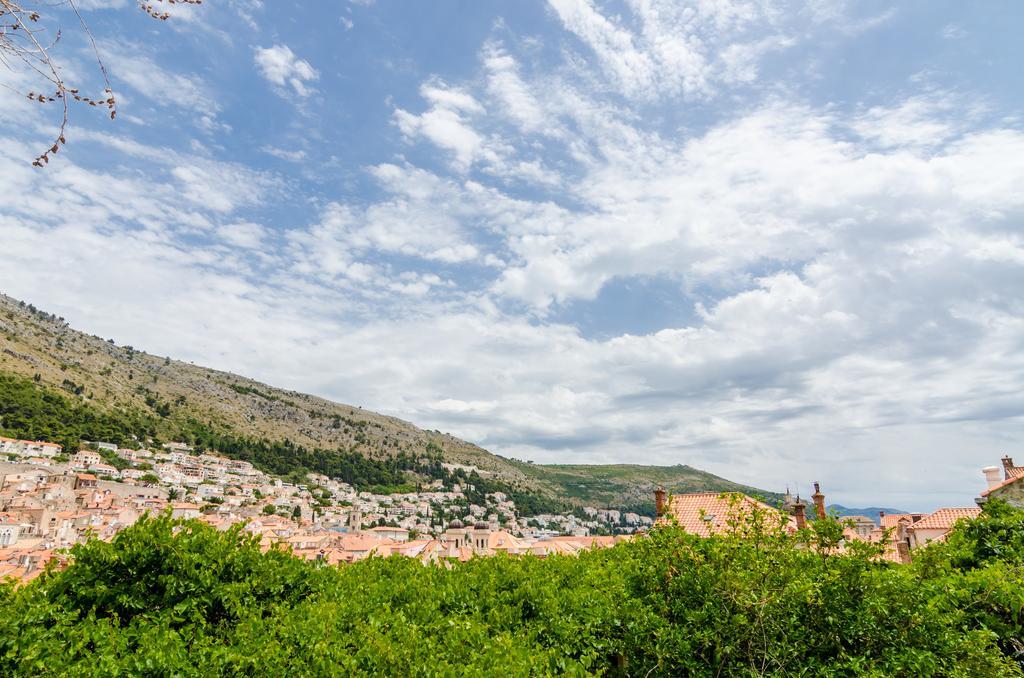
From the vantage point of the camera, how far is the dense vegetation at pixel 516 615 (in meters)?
5.23

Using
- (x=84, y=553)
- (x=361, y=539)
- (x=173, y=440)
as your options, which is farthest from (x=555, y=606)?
(x=173, y=440)

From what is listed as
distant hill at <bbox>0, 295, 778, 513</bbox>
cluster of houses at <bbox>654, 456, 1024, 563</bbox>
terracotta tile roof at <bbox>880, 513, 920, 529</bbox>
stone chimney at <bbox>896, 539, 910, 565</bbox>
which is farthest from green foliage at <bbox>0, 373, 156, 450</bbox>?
stone chimney at <bbox>896, 539, 910, 565</bbox>

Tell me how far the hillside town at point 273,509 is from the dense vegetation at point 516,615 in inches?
26.0

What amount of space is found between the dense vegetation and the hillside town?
0.66 metres

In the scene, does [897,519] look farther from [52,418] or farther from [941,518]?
[52,418]

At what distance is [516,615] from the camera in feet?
24.8

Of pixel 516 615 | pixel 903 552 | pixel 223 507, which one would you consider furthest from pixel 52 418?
pixel 903 552

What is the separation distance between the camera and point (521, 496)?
196 meters

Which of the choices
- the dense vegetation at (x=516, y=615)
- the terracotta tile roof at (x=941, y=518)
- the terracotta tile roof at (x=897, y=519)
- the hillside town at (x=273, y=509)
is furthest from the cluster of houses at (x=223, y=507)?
the dense vegetation at (x=516, y=615)

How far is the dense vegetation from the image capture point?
5.23 m

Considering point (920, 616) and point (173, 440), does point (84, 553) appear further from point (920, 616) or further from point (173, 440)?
point (173, 440)

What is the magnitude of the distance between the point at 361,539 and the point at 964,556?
72.2 metres

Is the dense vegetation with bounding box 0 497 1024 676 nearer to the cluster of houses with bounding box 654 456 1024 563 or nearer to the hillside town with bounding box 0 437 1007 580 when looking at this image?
the hillside town with bounding box 0 437 1007 580

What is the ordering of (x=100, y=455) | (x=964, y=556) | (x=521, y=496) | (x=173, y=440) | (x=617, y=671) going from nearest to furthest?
(x=617, y=671)
(x=964, y=556)
(x=100, y=455)
(x=173, y=440)
(x=521, y=496)
